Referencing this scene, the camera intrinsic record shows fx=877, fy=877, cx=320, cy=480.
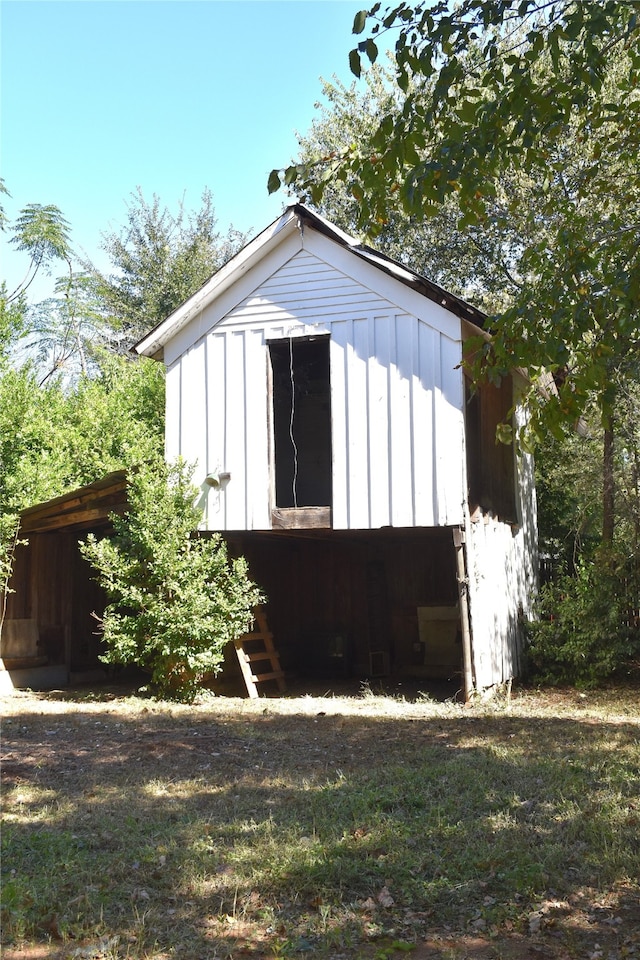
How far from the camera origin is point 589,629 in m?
13.0

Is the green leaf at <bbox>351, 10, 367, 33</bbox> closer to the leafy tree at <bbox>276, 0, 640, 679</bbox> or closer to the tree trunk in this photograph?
the leafy tree at <bbox>276, 0, 640, 679</bbox>

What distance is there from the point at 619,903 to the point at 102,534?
11962 mm

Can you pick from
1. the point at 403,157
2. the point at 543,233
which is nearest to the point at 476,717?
the point at 403,157

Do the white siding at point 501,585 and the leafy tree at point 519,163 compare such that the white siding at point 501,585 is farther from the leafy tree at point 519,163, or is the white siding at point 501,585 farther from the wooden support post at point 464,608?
the leafy tree at point 519,163

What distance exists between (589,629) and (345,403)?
16.5ft

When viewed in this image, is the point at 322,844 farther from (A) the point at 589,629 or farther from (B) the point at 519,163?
(A) the point at 589,629

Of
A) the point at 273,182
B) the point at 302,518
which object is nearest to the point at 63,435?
the point at 302,518

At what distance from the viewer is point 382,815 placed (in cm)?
580

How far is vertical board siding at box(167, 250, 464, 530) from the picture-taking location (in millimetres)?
11297

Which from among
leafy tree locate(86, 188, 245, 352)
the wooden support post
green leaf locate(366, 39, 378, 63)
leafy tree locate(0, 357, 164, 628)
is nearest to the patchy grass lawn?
the wooden support post

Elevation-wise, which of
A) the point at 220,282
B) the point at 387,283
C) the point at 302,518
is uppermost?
the point at 220,282

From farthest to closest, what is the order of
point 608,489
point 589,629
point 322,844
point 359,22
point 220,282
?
point 608,489 → point 589,629 → point 220,282 → point 322,844 → point 359,22

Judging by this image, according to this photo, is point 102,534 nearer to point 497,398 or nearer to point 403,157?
point 497,398

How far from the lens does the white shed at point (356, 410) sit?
11.3 m
